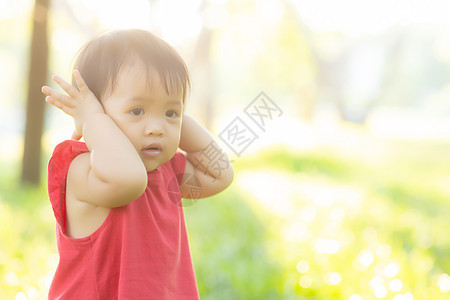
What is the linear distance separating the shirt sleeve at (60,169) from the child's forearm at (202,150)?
39 centimetres

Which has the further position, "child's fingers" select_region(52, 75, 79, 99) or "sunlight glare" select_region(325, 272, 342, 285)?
"sunlight glare" select_region(325, 272, 342, 285)

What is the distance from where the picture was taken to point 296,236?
389 cm

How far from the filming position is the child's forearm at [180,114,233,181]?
68.9 inches

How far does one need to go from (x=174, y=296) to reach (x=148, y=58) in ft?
2.40

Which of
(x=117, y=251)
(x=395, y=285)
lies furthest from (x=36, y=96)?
(x=117, y=251)

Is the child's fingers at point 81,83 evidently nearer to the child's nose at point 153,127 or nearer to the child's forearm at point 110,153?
the child's forearm at point 110,153

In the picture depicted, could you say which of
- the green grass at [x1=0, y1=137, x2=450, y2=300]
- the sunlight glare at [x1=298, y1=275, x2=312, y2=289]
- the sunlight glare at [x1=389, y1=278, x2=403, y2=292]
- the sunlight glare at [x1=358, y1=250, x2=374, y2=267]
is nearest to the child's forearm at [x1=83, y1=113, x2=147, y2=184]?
the green grass at [x1=0, y1=137, x2=450, y2=300]

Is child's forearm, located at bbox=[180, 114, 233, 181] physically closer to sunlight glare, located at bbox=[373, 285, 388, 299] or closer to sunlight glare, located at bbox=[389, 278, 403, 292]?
sunlight glare, located at bbox=[373, 285, 388, 299]

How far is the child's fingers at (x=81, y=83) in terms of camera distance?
4.64ft

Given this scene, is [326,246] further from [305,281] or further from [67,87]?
[67,87]

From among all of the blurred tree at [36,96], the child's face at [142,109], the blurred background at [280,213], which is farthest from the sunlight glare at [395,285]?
the blurred tree at [36,96]

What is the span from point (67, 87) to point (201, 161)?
0.55m

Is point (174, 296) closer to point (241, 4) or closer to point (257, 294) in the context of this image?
point (257, 294)

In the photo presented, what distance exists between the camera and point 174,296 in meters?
1.57
